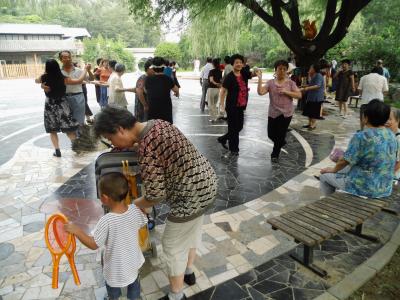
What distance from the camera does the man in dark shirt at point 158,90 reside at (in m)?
5.19

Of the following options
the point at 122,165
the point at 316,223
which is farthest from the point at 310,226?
the point at 122,165

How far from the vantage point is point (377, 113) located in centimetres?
321

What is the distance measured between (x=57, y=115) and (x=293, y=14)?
7.61 m

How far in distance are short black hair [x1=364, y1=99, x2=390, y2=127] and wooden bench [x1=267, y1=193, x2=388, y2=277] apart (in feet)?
2.63

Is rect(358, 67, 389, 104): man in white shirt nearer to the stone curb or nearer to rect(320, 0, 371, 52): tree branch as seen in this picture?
rect(320, 0, 371, 52): tree branch

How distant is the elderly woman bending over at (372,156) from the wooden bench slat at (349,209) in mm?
305

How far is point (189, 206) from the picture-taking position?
2.28 meters

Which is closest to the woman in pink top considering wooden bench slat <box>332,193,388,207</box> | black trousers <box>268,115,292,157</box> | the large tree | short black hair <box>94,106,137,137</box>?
black trousers <box>268,115,292,157</box>

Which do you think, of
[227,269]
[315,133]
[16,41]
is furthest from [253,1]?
[16,41]

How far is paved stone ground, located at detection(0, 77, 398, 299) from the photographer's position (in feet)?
9.61

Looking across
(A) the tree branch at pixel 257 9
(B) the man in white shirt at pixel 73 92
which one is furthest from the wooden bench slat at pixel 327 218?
(A) the tree branch at pixel 257 9

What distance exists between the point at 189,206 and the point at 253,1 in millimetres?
8538

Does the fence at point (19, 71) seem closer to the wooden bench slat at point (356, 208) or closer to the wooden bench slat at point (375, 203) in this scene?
the wooden bench slat at point (356, 208)

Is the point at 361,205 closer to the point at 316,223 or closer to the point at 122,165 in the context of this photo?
the point at 316,223
